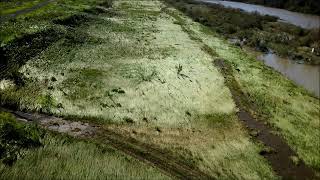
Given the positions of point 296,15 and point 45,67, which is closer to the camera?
point 45,67

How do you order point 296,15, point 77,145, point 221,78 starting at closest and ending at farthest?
point 77,145, point 221,78, point 296,15

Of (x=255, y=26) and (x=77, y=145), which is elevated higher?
(x=77, y=145)

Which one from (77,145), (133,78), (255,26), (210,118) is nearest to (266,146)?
(210,118)

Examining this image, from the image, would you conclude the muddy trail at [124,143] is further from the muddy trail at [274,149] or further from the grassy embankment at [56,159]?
the muddy trail at [274,149]

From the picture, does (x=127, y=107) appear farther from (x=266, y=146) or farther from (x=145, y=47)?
(x=145, y=47)

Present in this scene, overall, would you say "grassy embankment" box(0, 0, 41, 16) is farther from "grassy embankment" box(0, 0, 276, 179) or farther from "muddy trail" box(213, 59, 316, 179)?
"muddy trail" box(213, 59, 316, 179)

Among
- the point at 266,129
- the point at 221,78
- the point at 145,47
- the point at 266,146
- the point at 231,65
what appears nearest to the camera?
the point at 266,146
